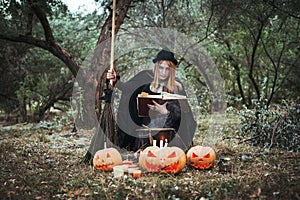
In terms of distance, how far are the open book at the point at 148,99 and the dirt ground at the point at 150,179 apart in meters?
0.79

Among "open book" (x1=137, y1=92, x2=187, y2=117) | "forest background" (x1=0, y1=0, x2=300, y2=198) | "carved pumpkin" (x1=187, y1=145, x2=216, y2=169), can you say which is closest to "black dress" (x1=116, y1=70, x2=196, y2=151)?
"open book" (x1=137, y1=92, x2=187, y2=117)

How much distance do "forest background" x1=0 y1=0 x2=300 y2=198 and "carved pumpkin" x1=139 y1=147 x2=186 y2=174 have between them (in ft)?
6.53

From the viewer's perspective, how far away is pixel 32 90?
9516 millimetres

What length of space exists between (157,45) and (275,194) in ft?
19.1

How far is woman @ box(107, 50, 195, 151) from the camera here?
14.5 ft

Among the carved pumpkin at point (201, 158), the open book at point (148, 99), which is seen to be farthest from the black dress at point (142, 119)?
the carved pumpkin at point (201, 158)

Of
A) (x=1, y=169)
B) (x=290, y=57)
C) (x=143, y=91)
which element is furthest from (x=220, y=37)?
(x=1, y=169)

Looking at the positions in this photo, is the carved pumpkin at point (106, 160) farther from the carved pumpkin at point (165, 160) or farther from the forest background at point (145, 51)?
the forest background at point (145, 51)

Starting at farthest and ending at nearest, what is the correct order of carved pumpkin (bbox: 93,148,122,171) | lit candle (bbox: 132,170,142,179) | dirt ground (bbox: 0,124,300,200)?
1. carved pumpkin (bbox: 93,148,122,171)
2. lit candle (bbox: 132,170,142,179)
3. dirt ground (bbox: 0,124,300,200)

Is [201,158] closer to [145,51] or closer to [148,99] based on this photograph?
[148,99]

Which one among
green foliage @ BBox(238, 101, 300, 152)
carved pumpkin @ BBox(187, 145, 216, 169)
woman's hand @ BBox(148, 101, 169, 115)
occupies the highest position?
woman's hand @ BBox(148, 101, 169, 115)

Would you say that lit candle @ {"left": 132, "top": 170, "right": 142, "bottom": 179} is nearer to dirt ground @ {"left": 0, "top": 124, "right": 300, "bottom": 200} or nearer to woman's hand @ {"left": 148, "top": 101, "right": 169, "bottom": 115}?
dirt ground @ {"left": 0, "top": 124, "right": 300, "bottom": 200}

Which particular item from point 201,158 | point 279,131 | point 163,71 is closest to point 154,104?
point 163,71

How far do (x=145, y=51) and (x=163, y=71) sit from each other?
460 centimetres
